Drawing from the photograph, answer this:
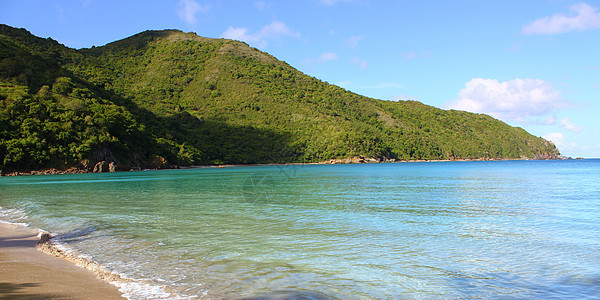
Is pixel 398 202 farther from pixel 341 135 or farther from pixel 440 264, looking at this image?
pixel 341 135

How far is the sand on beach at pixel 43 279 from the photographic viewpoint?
595 centimetres

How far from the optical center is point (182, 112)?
443ft

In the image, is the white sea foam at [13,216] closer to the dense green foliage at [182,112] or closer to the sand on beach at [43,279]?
the sand on beach at [43,279]

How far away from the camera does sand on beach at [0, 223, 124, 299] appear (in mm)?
5945

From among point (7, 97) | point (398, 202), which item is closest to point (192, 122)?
point (7, 97)

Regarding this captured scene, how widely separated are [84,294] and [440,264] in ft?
21.6

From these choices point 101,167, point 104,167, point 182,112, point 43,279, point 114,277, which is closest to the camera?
point 43,279

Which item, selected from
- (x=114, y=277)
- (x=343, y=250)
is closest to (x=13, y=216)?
(x=114, y=277)

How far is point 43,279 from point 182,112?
134173mm

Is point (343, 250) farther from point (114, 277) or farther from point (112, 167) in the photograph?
point (112, 167)

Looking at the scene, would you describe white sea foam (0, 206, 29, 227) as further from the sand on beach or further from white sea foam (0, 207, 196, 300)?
the sand on beach

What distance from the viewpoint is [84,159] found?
76688mm

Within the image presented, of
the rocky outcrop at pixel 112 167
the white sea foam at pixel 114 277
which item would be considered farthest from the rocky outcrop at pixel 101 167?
the white sea foam at pixel 114 277

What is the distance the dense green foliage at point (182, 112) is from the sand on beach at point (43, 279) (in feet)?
231
